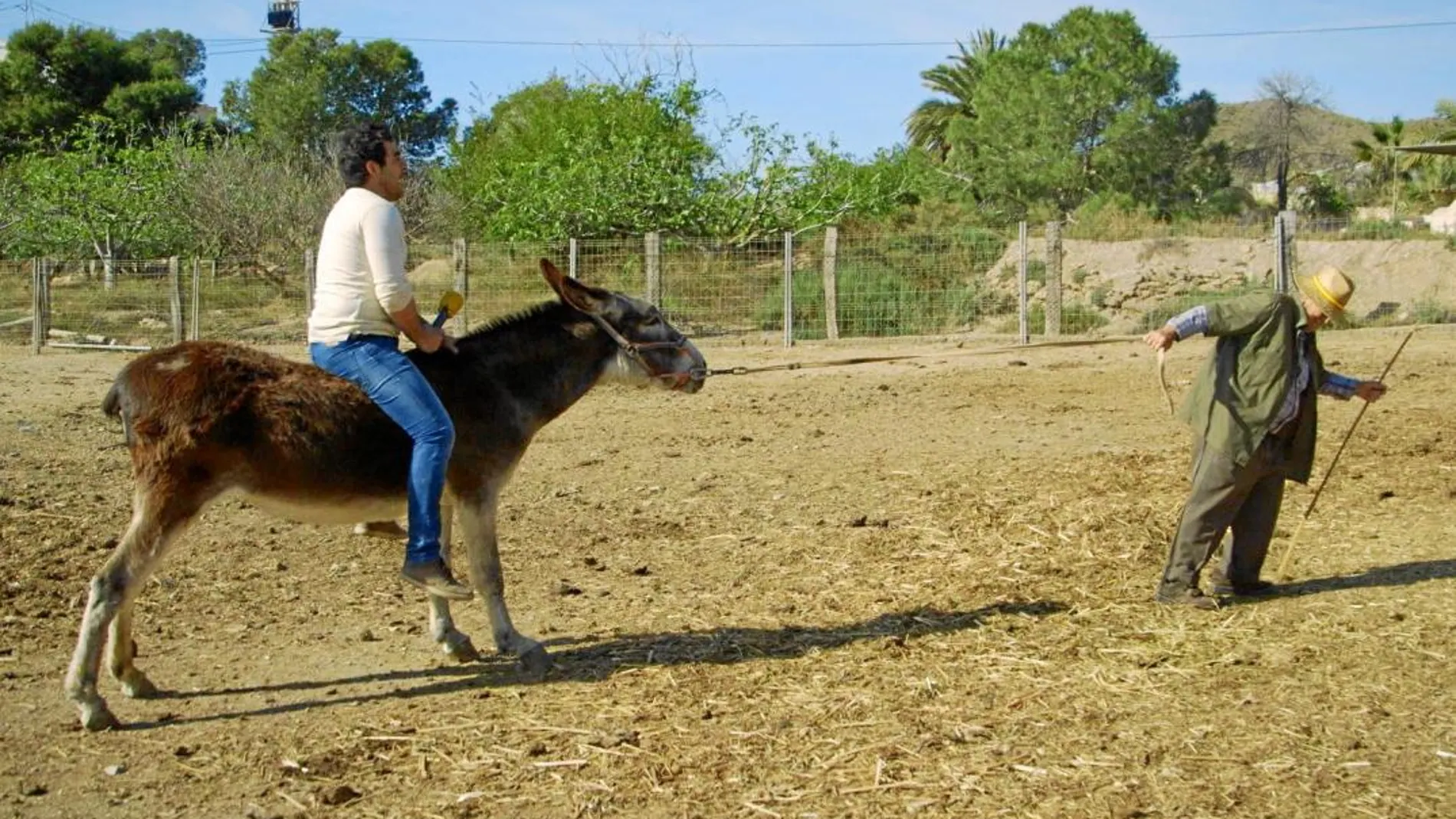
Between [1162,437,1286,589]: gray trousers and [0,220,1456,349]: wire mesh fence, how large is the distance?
14.8m

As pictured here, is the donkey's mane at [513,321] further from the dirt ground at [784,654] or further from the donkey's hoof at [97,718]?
the donkey's hoof at [97,718]

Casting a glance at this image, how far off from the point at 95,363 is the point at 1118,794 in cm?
2106

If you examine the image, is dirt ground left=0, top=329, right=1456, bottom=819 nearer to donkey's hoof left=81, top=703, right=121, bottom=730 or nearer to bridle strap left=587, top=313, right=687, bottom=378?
donkey's hoof left=81, top=703, right=121, bottom=730

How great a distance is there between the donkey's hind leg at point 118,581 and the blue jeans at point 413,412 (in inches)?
33.7

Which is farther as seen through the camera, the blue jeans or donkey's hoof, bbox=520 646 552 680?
donkey's hoof, bbox=520 646 552 680

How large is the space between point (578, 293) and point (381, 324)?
3.52 feet

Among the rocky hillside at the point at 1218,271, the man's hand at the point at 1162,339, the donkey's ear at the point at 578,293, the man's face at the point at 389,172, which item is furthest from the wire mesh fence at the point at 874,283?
the man's face at the point at 389,172

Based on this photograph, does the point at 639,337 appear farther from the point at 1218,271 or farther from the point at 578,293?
the point at 1218,271

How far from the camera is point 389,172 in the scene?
5.85m

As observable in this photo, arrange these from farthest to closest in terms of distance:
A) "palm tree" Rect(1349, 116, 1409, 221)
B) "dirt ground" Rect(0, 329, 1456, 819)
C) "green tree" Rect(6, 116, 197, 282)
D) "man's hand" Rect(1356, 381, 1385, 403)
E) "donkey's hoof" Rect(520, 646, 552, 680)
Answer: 1. "palm tree" Rect(1349, 116, 1409, 221)
2. "green tree" Rect(6, 116, 197, 282)
3. "man's hand" Rect(1356, 381, 1385, 403)
4. "donkey's hoof" Rect(520, 646, 552, 680)
5. "dirt ground" Rect(0, 329, 1456, 819)

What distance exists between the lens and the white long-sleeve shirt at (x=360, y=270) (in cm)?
562

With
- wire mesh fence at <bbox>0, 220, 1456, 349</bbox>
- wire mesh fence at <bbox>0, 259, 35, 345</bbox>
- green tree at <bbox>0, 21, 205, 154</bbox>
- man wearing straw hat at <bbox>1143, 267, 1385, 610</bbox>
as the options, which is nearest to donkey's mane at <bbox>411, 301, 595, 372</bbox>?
man wearing straw hat at <bbox>1143, 267, 1385, 610</bbox>

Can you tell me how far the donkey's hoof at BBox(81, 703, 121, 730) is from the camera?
5363mm

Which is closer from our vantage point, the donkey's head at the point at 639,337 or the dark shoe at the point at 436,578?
the dark shoe at the point at 436,578
